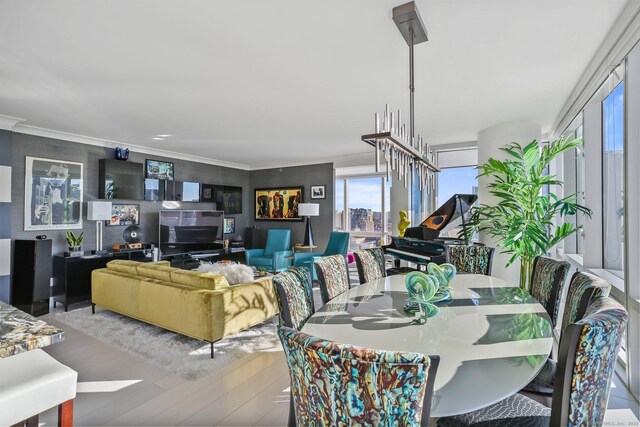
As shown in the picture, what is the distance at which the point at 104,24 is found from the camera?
2148 mm

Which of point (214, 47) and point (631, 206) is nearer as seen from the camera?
point (631, 206)

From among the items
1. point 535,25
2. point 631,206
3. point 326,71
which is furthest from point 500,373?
point 326,71

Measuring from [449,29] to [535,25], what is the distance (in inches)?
22.0

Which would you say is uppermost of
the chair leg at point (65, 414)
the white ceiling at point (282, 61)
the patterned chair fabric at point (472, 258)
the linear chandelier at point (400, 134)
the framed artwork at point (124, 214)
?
the white ceiling at point (282, 61)

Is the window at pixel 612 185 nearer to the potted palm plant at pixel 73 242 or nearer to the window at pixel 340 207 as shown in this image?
the window at pixel 340 207

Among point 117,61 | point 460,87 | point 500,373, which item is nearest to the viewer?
point 500,373

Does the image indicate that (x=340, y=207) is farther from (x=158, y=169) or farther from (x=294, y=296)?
(x=294, y=296)

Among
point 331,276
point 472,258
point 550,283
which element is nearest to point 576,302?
point 550,283

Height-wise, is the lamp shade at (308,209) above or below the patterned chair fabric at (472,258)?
above

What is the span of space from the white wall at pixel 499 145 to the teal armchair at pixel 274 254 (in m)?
3.63

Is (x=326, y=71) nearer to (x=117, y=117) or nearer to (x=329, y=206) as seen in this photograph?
(x=117, y=117)

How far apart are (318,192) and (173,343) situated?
4781mm

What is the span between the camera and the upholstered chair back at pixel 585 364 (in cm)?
92

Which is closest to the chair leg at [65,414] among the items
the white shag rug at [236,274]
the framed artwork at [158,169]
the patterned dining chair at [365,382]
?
the patterned dining chair at [365,382]
